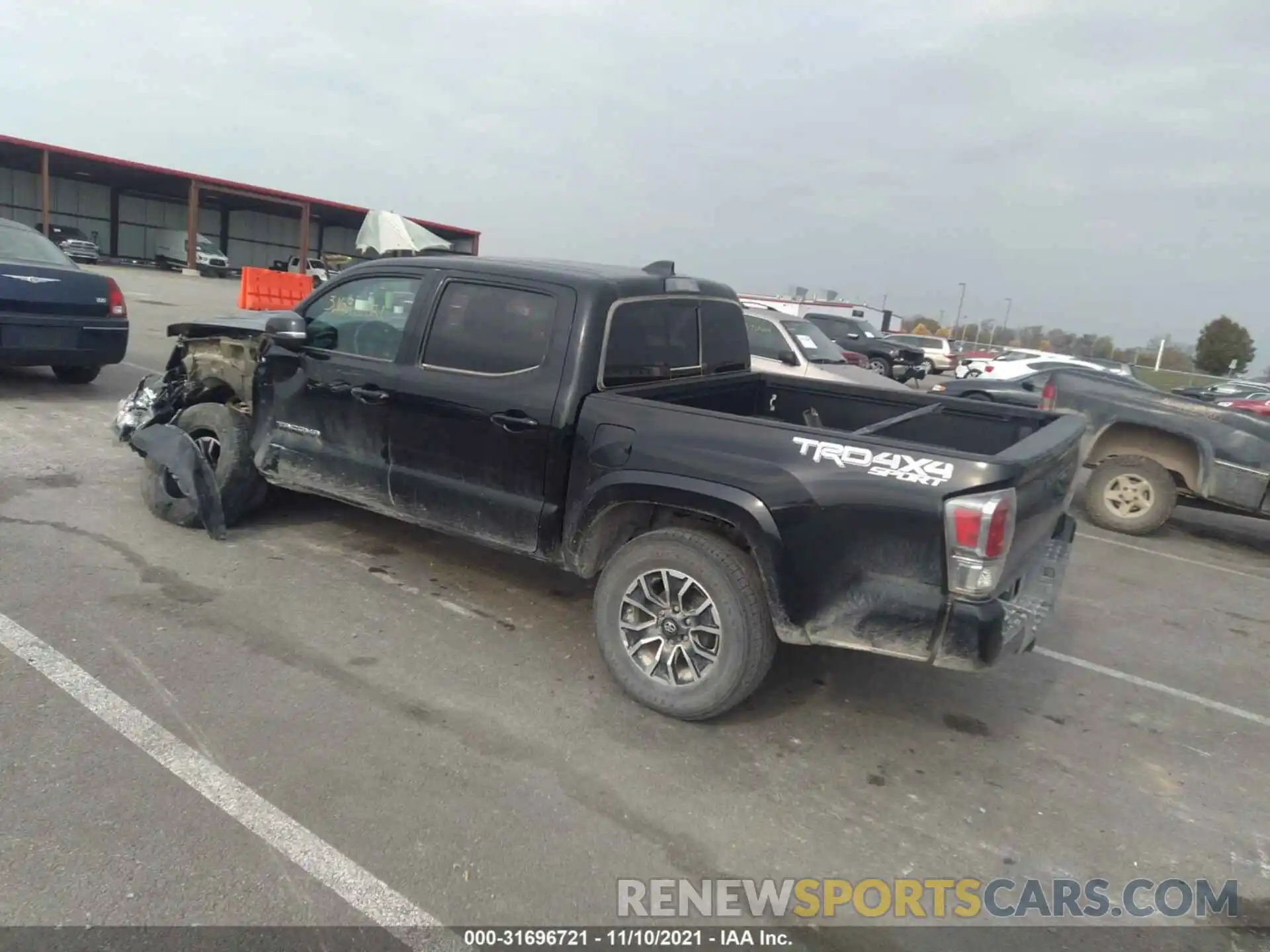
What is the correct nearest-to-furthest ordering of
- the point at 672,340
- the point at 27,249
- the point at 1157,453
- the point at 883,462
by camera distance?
the point at 883,462 → the point at 672,340 → the point at 1157,453 → the point at 27,249

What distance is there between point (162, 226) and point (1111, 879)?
176 ft

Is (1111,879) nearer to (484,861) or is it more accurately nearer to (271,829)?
(484,861)

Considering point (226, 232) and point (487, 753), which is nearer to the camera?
point (487, 753)

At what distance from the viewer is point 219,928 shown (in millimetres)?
2381

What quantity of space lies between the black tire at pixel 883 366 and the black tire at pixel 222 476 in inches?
593

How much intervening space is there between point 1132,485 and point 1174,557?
2.68 feet

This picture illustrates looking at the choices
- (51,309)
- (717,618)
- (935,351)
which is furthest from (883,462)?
(935,351)

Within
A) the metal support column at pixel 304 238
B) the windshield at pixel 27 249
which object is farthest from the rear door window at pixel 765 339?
the metal support column at pixel 304 238

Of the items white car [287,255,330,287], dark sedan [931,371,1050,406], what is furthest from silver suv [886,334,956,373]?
white car [287,255,330,287]

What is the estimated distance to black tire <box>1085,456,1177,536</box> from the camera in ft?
25.6

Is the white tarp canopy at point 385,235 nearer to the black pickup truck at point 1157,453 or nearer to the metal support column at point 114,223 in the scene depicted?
the black pickup truck at point 1157,453

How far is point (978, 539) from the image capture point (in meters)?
3.01

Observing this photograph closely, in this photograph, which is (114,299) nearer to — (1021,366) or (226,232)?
(1021,366)

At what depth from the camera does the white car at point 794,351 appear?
36.2 feet
